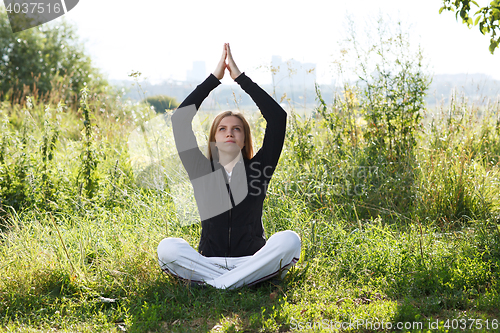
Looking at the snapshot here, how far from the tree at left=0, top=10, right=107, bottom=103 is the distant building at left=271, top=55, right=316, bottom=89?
9126mm

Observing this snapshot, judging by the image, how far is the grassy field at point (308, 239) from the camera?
7.71 feet

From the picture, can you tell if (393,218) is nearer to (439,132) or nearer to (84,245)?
Answer: (439,132)

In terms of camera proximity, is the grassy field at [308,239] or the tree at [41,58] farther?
the tree at [41,58]

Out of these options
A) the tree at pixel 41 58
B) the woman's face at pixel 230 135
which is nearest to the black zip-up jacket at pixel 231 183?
the woman's face at pixel 230 135

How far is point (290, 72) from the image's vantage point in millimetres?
4383

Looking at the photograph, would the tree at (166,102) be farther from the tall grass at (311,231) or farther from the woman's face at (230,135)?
the woman's face at (230,135)

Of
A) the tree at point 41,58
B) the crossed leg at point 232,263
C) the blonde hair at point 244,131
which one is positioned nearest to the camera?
the crossed leg at point 232,263

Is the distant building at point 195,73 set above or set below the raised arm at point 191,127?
above

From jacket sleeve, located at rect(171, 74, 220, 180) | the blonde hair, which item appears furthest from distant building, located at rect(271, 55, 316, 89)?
jacket sleeve, located at rect(171, 74, 220, 180)

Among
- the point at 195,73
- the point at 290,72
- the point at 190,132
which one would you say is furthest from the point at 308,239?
the point at 195,73

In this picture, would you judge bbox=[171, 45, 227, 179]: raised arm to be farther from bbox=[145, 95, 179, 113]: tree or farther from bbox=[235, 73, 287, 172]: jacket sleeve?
bbox=[145, 95, 179, 113]: tree

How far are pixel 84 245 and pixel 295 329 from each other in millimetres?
1820

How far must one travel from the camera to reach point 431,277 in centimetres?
262

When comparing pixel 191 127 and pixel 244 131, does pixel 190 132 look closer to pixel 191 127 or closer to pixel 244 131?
pixel 191 127
